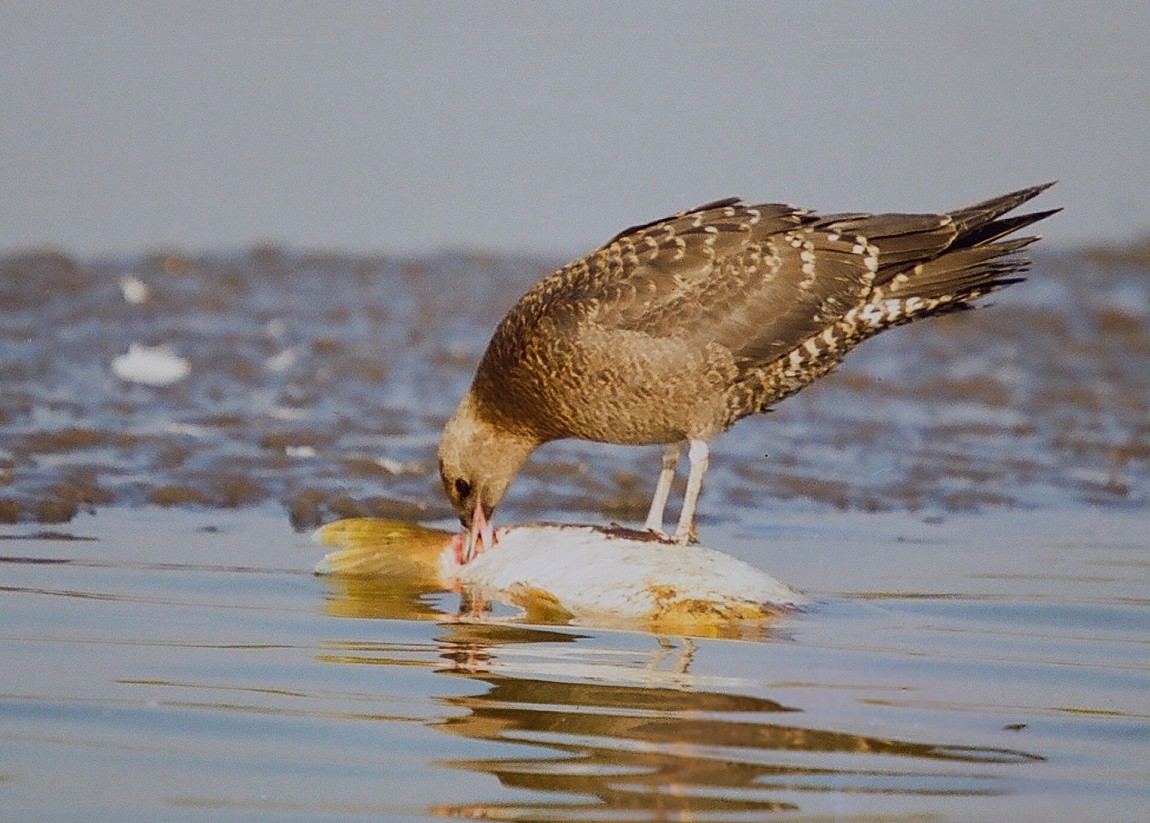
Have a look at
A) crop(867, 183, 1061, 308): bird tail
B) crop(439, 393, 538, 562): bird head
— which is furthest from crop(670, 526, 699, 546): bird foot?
crop(867, 183, 1061, 308): bird tail

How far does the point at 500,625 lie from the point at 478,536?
118 cm

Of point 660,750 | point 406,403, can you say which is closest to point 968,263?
point 660,750

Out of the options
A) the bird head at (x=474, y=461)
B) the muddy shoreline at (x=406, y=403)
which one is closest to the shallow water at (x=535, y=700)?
the bird head at (x=474, y=461)

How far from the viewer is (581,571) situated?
716 centimetres

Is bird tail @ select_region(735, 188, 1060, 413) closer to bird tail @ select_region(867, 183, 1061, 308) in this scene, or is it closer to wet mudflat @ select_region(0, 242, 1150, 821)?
bird tail @ select_region(867, 183, 1061, 308)

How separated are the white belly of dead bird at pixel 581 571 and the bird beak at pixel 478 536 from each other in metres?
0.07

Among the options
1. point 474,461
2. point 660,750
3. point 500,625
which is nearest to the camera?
point 660,750

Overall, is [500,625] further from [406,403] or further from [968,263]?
[406,403]

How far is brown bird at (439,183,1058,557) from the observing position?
7867mm

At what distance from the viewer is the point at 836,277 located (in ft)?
26.2

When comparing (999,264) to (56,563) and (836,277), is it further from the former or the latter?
(56,563)

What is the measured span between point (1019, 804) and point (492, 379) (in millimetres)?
3924

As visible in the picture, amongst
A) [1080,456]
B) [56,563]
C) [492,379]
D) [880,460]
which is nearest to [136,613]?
[56,563]

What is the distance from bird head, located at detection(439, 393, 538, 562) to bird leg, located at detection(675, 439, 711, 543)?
2.39 ft
